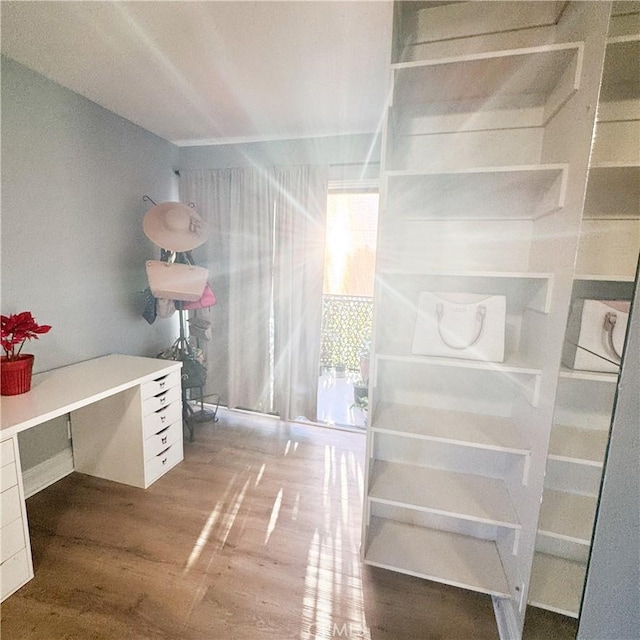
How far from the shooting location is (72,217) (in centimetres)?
203

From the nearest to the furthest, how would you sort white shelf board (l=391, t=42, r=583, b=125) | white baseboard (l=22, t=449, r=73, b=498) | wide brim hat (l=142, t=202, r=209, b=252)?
1. white shelf board (l=391, t=42, r=583, b=125)
2. white baseboard (l=22, t=449, r=73, b=498)
3. wide brim hat (l=142, t=202, r=209, b=252)

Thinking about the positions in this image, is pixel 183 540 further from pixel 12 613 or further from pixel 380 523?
pixel 380 523

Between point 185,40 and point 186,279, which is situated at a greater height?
point 185,40

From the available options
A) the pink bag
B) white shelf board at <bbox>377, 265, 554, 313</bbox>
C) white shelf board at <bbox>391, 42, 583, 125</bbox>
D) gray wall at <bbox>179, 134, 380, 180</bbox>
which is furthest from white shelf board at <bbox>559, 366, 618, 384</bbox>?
the pink bag

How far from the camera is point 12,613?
1.24 m

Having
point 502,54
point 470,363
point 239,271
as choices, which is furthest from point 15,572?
point 502,54

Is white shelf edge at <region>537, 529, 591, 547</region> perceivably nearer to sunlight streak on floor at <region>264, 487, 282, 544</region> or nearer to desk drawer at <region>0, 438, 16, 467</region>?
sunlight streak on floor at <region>264, 487, 282, 544</region>

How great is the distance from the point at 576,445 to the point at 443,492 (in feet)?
2.02

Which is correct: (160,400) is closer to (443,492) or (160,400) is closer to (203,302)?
(203,302)

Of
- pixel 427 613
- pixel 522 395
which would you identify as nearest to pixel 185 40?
pixel 522 395

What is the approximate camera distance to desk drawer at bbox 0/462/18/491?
4.08 ft

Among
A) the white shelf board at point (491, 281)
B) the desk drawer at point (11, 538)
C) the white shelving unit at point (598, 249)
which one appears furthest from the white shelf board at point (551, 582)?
the desk drawer at point (11, 538)

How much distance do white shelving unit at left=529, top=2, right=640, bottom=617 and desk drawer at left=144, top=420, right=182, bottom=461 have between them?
6.60 feet

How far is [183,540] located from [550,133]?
2.41 meters
